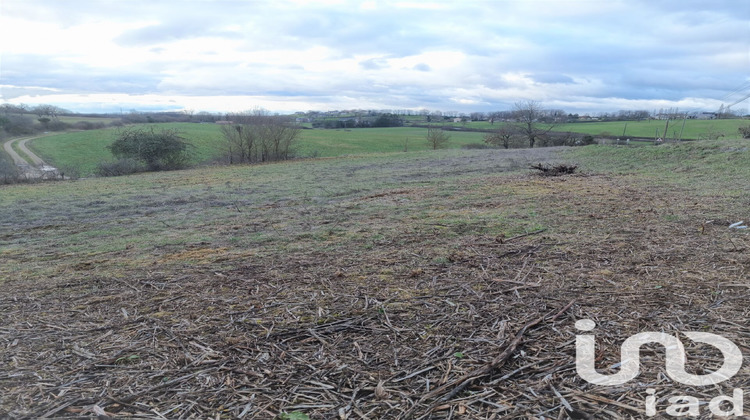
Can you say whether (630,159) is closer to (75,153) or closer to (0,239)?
(0,239)

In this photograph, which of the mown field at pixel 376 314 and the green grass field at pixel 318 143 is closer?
the mown field at pixel 376 314

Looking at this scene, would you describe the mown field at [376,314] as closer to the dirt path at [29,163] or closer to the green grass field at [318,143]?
the dirt path at [29,163]

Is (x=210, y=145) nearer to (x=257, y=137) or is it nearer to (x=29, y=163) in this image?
(x=257, y=137)

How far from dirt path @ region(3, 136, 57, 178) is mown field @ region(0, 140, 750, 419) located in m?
25.4

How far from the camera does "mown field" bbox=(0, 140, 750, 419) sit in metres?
2.30

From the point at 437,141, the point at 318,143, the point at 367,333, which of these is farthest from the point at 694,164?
the point at 318,143

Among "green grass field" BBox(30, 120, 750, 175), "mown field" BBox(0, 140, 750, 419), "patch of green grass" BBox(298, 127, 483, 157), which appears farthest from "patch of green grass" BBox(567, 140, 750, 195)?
"patch of green grass" BBox(298, 127, 483, 157)

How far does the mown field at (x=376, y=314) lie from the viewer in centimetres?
230

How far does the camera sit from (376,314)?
3285 millimetres

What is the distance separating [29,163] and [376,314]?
45.7 m

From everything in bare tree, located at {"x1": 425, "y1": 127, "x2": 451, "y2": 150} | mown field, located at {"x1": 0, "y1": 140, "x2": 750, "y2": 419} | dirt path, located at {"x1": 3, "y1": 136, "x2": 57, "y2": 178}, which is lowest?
dirt path, located at {"x1": 3, "y1": 136, "x2": 57, "y2": 178}

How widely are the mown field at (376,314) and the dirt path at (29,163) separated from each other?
25.4 m

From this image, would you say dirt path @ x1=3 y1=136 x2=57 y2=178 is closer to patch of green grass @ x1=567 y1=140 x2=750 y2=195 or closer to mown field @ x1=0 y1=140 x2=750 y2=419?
mown field @ x1=0 y1=140 x2=750 y2=419

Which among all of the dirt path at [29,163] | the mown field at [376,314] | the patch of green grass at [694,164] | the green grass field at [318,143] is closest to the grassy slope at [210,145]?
the green grass field at [318,143]
